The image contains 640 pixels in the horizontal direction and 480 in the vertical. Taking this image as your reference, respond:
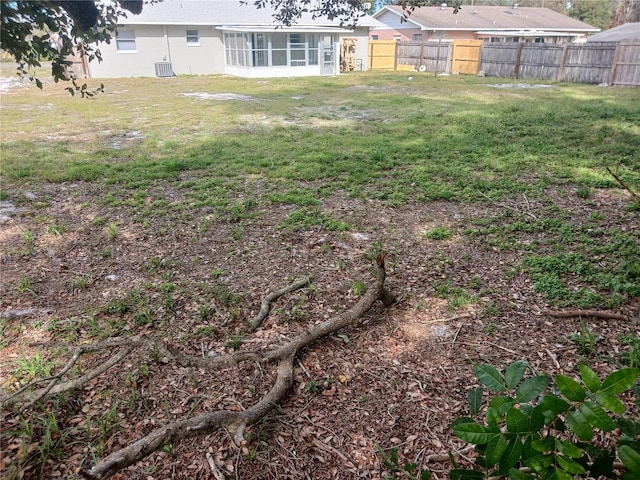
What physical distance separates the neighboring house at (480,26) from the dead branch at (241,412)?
1087 inches

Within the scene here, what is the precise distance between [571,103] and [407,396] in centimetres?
1133

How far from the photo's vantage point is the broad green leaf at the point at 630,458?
859 mm

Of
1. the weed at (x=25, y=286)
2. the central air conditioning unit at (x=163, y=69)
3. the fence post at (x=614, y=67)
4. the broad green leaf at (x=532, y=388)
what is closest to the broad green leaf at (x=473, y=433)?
the broad green leaf at (x=532, y=388)

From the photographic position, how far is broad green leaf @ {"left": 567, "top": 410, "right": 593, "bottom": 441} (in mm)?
880

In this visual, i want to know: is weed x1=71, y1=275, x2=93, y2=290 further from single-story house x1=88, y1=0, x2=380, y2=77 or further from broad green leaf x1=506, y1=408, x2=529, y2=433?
single-story house x1=88, y1=0, x2=380, y2=77

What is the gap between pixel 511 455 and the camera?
0.95 metres

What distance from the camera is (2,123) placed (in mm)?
9984

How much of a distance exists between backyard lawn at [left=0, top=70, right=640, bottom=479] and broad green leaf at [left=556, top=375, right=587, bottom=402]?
2.24ft

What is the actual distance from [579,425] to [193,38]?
23.9 meters

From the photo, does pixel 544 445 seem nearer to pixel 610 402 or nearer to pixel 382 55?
pixel 610 402

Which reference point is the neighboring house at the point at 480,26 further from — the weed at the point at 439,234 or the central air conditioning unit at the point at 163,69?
the weed at the point at 439,234

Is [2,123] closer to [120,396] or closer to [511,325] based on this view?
[120,396]

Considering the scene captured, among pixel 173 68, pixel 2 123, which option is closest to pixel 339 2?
pixel 2 123

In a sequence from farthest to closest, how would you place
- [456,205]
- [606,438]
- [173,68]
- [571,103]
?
[173,68], [571,103], [456,205], [606,438]
